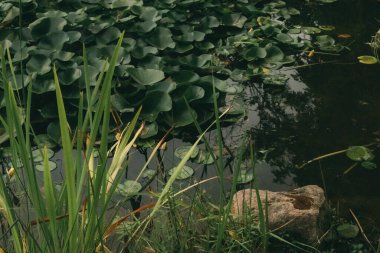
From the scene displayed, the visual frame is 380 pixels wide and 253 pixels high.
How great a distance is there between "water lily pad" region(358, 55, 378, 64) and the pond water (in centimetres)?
3

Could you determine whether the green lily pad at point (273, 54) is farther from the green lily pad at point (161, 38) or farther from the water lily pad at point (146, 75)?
the water lily pad at point (146, 75)

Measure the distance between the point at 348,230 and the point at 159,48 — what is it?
1720 millimetres

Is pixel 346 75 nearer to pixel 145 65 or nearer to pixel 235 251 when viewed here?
pixel 145 65

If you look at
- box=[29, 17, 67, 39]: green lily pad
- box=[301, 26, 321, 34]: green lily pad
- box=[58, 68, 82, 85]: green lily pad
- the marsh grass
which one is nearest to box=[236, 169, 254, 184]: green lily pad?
the marsh grass

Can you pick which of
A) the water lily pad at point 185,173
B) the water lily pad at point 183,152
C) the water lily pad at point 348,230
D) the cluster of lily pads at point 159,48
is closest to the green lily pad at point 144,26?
the cluster of lily pads at point 159,48

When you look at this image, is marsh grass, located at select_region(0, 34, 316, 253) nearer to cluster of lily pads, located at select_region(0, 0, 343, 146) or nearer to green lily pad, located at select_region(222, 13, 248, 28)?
cluster of lily pads, located at select_region(0, 0, 343, 146)

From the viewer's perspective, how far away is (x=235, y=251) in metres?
1.97

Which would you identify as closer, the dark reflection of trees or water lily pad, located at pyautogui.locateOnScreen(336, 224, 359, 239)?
water lily pad, located at pyautogui.locateOnScreen(336, 224, 359, 239)

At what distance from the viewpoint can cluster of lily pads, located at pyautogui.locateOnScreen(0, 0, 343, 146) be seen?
9.52 ft

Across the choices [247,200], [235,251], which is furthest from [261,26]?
[235,251]

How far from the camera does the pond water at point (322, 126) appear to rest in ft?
8.34

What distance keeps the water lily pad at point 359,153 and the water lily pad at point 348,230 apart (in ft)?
1.69

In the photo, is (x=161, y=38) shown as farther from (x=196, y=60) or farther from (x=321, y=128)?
(x=321, y=128)

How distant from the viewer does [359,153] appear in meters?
2.67
